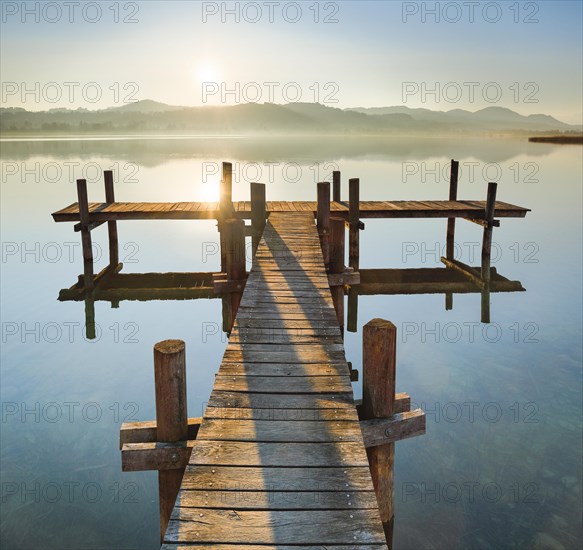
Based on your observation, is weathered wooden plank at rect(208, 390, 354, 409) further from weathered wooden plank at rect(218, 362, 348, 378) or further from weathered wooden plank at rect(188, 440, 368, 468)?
weathered wooden plank at rect(188, 440, 368, 468)

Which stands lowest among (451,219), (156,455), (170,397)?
(156,455)

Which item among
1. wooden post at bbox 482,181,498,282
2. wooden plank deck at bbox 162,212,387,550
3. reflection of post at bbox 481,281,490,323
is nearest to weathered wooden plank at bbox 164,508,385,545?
wooden plank deck at bbox 162,212,387,550

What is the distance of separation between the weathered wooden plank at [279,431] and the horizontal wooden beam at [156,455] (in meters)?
0.54

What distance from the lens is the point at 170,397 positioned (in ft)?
14.3

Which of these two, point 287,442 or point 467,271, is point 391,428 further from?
point 467,271

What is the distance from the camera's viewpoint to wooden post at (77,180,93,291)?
14.6m

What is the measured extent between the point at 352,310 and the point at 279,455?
10978mm

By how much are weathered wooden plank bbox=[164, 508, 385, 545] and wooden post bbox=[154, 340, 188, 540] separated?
1341mm

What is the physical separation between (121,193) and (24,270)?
23.5 m

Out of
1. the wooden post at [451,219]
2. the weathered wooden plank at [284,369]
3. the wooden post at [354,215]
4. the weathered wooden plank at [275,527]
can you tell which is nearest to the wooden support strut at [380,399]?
the weathered wooden plank at [284,369]

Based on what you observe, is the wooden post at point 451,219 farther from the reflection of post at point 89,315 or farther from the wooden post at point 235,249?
the reflection of post at point 89,315

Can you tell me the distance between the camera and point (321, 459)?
359 centimetres

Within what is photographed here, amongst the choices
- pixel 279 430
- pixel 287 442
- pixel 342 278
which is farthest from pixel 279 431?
pixel 342 278

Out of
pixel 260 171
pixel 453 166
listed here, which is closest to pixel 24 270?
pixel 453 166
